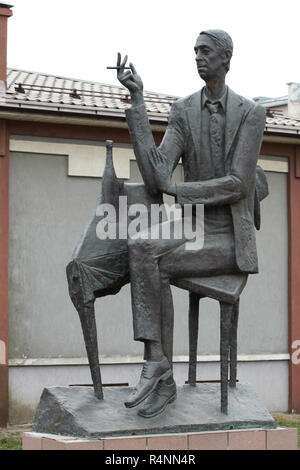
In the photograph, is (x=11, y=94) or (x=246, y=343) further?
(x=246, y=343)

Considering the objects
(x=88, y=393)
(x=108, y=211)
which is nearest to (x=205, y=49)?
(x=108, y=211)

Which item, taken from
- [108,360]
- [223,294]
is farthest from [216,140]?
[108,360]

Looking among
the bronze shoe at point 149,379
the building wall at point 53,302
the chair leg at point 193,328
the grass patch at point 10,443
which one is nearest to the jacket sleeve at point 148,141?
the chair leg at point 193,328

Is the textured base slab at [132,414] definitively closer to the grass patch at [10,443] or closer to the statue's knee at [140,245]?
the statue's knee at [140,245]

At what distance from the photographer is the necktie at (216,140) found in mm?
6492

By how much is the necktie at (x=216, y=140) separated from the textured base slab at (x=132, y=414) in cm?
145

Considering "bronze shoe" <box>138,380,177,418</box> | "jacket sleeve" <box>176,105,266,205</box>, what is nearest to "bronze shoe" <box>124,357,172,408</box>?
"bronze shoe" <box>138,380,177,418</box>

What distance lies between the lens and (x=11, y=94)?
472 inches

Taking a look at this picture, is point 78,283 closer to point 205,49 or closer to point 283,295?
point 205,49

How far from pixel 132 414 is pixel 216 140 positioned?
1793 mm

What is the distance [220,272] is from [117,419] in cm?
117

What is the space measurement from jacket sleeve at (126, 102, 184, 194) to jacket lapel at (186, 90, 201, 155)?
0.23 ft

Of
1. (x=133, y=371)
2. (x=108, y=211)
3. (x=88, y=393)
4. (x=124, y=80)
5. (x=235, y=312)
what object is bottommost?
(x=133, y=371)
